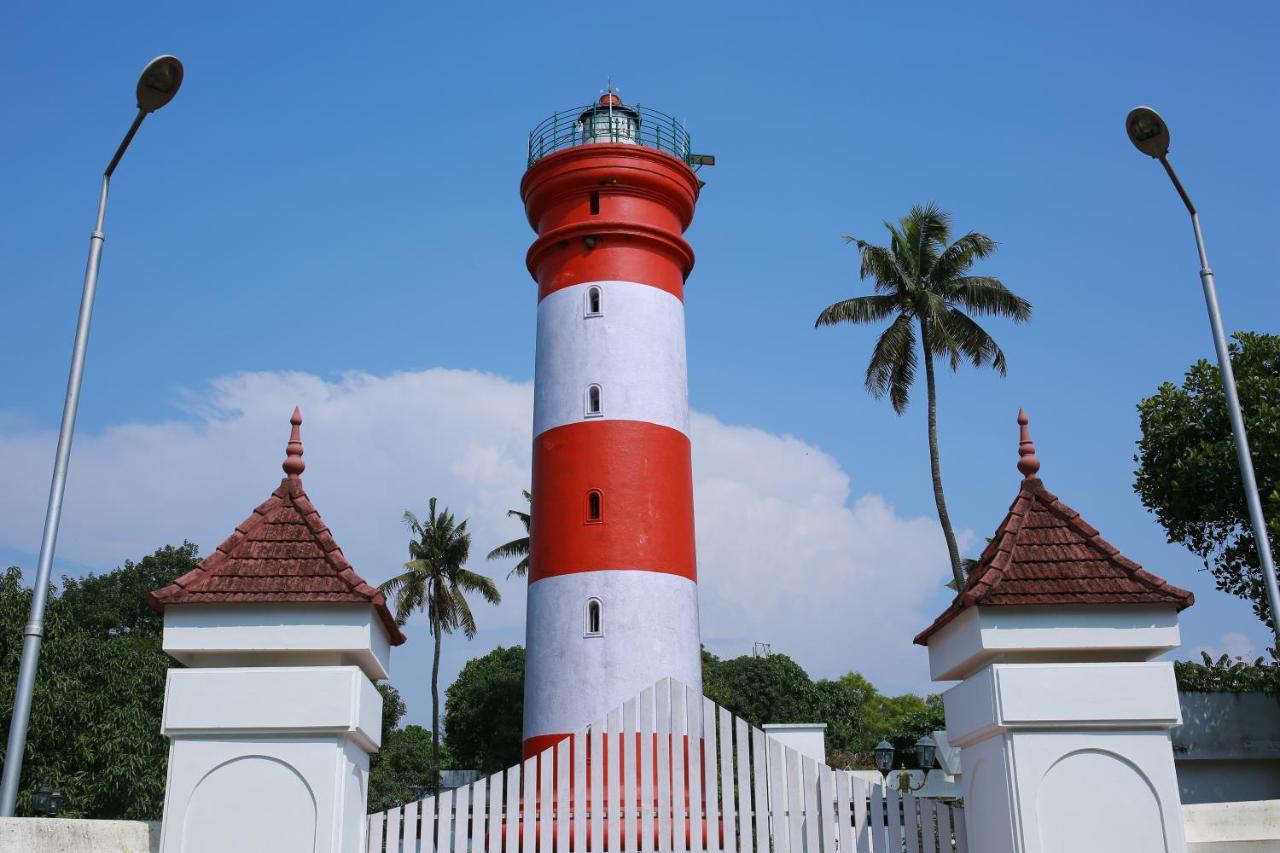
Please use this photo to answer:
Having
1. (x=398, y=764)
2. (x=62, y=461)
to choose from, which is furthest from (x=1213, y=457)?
(x=398, y=764)

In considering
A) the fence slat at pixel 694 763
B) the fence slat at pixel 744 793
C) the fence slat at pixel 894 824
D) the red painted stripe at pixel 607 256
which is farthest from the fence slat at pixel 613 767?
the red painted stripe at pixel 607 256

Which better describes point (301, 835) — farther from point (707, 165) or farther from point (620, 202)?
point (707, 165)

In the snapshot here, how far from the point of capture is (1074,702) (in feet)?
28.2

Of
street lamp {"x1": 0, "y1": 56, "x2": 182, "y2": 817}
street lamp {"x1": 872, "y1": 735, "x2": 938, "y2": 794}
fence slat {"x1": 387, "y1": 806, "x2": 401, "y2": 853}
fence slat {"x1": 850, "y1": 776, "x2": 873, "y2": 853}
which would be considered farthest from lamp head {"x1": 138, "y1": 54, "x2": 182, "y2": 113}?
street lamp {"x1": 872, "y1": 735, "x2": 938, "y2": 794}

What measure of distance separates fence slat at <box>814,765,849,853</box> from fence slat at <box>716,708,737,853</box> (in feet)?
2.21

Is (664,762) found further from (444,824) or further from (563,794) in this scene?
(444,824)

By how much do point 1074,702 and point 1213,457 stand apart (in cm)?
1811

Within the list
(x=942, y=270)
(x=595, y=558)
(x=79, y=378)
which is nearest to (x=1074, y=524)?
(x=79, y=378)

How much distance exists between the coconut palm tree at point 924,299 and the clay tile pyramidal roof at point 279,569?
22.6 m

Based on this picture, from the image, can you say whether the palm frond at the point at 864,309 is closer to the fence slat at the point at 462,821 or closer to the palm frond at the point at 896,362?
the palm frond at the point at 896,362

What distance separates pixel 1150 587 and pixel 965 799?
2.33 meters

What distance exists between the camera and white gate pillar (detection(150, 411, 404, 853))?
27.4 ft

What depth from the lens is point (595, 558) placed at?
62.2ft

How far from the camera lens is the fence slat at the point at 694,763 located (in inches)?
364
